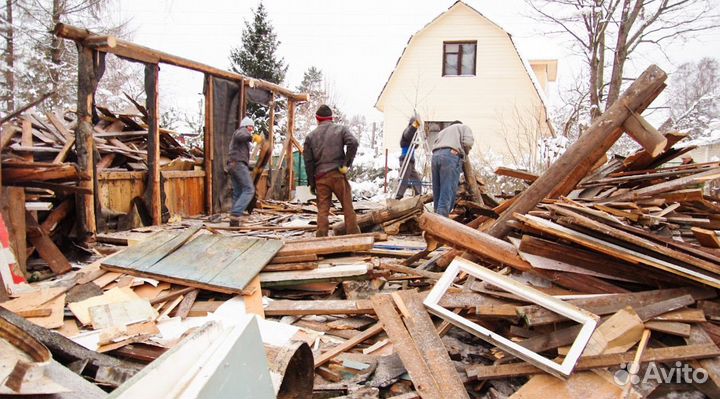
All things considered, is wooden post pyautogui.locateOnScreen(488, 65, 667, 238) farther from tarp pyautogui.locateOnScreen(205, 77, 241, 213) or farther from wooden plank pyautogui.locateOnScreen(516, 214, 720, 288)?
tarp pyautogui.locateOnScreen(205, 77, 241, 213)

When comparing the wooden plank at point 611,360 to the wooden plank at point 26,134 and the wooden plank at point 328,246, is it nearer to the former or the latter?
the wooden plank at point 328,246

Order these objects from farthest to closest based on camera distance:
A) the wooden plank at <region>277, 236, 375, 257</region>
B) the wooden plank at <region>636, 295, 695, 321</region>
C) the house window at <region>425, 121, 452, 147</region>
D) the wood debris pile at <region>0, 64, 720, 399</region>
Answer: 1. the house window at <region>425, 121, 452, 147</region>
2. the wooden plank at <region>277, 236, 375, 257</region>
3. the wooden plank at <region>636, 295, 695, 321</region>
4. the wood debris pile at <region>0, 64, 720, 399</region>

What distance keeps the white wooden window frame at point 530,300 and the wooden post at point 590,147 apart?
98cm

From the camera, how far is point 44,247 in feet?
17.0

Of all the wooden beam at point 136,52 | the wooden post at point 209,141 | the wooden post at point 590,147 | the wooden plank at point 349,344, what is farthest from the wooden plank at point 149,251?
the wooden post at point 209,141

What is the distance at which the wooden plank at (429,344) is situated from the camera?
9.16ft

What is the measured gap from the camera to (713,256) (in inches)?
129

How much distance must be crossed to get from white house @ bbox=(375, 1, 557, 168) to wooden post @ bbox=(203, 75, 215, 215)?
11.7 m

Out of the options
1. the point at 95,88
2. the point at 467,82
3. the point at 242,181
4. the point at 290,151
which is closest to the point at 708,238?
the point at 242,181

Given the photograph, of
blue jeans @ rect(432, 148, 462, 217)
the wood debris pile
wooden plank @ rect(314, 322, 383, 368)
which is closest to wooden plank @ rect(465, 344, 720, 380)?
the wood debris pile

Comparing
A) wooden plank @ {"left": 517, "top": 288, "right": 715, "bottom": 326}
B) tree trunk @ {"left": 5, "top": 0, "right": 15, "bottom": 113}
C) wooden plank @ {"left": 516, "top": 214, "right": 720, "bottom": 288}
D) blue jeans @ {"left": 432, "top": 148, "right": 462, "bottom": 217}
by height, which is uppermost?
tree trunk @ {"left": 5, "top": 0, "right": 15, "bottom": 113}

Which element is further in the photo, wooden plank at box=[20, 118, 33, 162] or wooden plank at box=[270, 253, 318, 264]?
wooden plank at box=[20, 118, 33, 162]

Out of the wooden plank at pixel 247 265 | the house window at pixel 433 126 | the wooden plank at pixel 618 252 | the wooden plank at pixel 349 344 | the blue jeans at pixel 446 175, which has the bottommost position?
the wooden plank at pixel 349 344

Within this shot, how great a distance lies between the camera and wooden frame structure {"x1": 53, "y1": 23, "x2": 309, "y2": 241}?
6493mm
